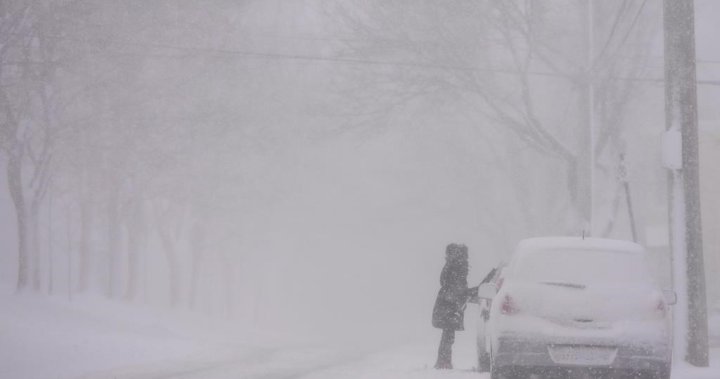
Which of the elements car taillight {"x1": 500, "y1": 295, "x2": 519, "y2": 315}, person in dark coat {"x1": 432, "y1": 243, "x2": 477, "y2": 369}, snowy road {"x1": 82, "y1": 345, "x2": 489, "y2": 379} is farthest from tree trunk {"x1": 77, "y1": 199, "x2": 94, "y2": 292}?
car taillight {"x1": 500, "y1": 295, "x2": 519, "y2": 315}

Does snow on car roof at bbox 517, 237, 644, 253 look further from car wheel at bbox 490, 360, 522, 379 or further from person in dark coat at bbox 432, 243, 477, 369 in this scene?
person in dark coat at bbox 432, 243, 477, 369

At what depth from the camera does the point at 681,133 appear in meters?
13.9

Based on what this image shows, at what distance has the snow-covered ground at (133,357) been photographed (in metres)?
14.6

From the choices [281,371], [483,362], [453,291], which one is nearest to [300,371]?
[281,371]

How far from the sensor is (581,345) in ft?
32.1

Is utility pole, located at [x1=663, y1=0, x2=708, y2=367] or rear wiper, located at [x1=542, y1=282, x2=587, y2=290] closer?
rear wiper, located at [x1=542, y1=282, x2=587, y2=290]

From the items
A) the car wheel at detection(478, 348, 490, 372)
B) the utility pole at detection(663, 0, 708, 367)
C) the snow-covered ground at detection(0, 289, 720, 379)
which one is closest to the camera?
the car wheel at detection(478, 348, 490, 372)

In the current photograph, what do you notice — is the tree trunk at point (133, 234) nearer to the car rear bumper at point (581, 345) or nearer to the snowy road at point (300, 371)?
the snowy road at point (300, 371)

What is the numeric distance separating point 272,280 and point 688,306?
72.2 m

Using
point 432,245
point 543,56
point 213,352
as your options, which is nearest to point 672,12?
point 543,56

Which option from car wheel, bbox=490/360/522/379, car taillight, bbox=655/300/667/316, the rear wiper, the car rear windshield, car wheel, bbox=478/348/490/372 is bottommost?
car wheel, bbox=478/348/490/372

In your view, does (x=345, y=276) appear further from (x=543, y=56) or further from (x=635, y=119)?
(x=543, y=56)

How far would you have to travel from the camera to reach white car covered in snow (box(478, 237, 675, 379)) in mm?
9727

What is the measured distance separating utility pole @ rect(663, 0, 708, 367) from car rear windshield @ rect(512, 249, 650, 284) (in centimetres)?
352
